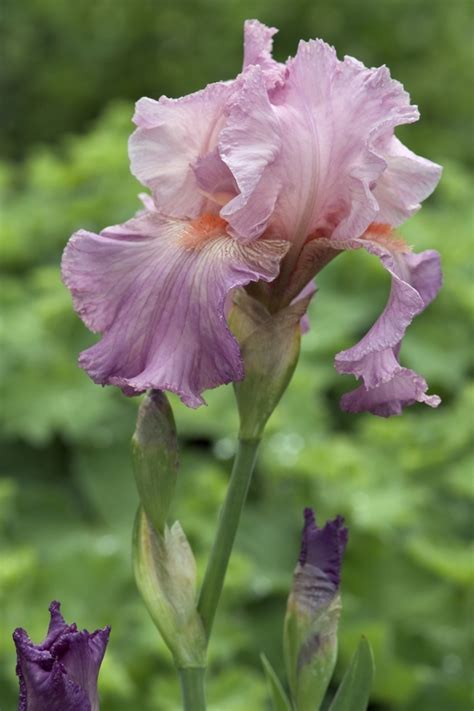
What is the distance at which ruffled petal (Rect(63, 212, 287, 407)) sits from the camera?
2.43 feet

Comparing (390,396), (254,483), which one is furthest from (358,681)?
(254,483)

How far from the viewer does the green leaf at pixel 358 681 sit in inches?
33.6

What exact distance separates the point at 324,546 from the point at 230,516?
11cm

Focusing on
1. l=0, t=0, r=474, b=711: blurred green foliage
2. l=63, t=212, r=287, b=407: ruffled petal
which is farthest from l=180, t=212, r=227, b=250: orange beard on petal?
l=0, t=0, r=474, b=711: blurred green foliage

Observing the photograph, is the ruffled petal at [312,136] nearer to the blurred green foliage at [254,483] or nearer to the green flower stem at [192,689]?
the green flower stem at [192,689]

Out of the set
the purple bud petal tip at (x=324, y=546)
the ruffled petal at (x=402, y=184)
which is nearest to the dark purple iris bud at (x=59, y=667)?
the purple bud petal tip at (x=324, y=546)

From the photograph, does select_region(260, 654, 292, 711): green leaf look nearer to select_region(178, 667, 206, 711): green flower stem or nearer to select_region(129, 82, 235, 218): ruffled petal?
select_region(178, 667, 206, 711): green flower stem

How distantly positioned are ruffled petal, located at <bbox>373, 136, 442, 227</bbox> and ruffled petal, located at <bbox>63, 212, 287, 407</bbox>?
106 mm

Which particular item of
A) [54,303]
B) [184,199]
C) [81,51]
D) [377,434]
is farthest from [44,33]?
[184,199]

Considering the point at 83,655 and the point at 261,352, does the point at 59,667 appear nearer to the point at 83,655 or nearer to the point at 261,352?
the point at 83,655

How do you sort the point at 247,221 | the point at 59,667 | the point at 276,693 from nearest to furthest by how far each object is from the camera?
the point at 59,667, the point at 247,221, the point at 276,693

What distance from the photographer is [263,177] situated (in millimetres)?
793

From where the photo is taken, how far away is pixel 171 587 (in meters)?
0.87

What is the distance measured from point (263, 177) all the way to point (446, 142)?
141 inches
